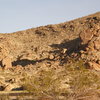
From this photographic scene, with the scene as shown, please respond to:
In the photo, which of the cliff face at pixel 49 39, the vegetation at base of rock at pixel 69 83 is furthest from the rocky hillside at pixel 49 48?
the vegetation at base of rock at pixel 69 83

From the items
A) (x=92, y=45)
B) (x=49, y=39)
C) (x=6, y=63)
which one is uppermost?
(x=49, y=39)

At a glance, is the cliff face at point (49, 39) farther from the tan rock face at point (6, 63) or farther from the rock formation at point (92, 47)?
the tan rock face at point (6, 63)

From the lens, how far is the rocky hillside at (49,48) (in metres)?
43.6

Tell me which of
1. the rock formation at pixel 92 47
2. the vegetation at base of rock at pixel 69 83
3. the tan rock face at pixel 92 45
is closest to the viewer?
the vegetation at base of rock at pixel 69 83

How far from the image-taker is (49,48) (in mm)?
57125

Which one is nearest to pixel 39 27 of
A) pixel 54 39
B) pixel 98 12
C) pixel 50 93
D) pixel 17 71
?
pixel 54 39

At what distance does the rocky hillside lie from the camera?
43.6 meters

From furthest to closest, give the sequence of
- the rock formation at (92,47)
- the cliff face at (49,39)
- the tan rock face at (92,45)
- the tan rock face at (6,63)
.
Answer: the cliff face at (49,39), the tan rock face at (6,63), the tan rock face at (92,45), the rock formation at (92,47)

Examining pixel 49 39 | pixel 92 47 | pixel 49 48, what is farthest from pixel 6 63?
pixel 49 39

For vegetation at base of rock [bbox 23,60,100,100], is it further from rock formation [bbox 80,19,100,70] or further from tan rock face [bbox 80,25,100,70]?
tan rock face [bbox 80,25,100,70]

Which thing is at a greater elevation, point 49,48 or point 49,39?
point 49,39

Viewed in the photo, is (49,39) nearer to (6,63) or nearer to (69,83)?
(6,63)

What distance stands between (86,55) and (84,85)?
23792 millimetres

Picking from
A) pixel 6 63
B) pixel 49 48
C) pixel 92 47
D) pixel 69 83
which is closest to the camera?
pixel 69 83
